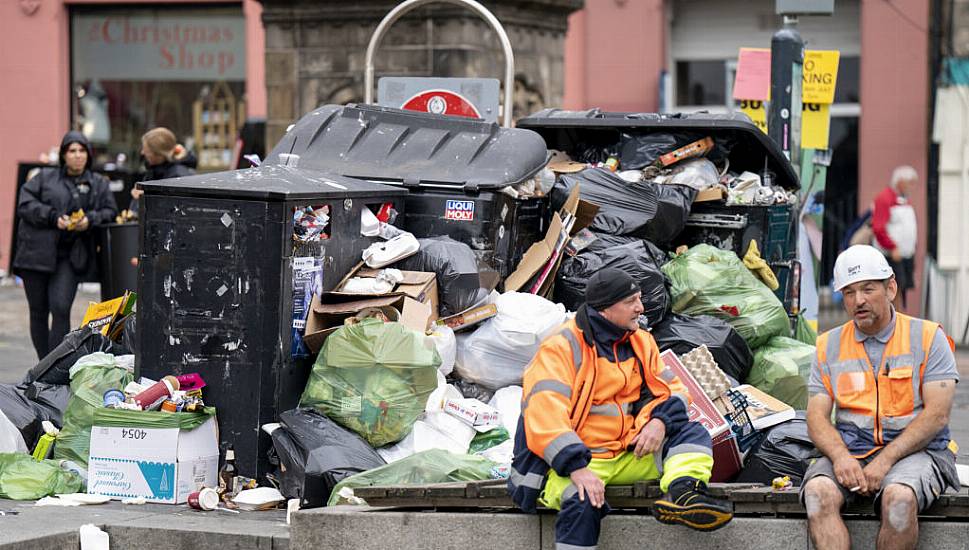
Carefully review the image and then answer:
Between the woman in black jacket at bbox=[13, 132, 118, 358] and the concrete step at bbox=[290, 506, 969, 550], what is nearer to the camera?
the concrete step at bbox=[290, 506, 969, 550]

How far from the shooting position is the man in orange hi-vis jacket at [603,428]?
16.4 feet

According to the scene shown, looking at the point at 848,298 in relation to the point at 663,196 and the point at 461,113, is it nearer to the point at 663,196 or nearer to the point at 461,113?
the point at 663,196

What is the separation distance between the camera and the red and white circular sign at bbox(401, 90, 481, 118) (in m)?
9.55

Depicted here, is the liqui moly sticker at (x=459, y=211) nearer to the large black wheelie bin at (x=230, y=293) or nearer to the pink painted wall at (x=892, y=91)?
the large black wheelie bin at (x=230, y=293)

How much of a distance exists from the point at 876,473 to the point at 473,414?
2060mm

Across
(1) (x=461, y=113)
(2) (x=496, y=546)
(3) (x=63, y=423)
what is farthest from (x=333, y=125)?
(2) (x=496, y=546)

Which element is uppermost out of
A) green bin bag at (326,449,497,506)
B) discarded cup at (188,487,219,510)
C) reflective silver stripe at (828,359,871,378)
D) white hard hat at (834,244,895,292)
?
white hard hat at (834,244,895,292)

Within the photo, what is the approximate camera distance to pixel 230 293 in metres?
6.51

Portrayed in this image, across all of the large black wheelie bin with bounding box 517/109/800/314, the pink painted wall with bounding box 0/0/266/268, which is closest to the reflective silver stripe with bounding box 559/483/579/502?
A: the large black wheelie bin with bounding box 517/109/800/314

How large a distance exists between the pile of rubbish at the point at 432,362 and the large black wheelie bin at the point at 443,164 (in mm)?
62

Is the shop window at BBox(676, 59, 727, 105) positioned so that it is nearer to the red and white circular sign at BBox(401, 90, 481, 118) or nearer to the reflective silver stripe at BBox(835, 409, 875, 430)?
the red and white circular sign at BBox(401, 90, 481, 118)

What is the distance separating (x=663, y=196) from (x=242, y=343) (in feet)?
9.26

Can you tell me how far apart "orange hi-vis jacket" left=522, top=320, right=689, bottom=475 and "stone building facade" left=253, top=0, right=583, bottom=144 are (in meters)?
7.76

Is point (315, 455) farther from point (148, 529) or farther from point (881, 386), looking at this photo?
point (881, 386)
